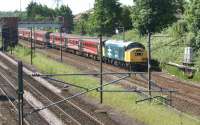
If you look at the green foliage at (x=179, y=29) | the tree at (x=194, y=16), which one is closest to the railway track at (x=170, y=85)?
the tree at (x=194, y=16)

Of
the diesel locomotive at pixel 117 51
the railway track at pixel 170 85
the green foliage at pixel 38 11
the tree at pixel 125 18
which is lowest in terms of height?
the railway track at pixel 170 85

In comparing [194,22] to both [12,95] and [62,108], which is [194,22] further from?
[62,108]

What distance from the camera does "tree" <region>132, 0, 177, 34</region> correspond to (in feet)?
232

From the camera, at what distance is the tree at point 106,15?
88000 mm

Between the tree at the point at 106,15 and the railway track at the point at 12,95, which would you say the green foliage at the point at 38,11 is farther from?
the railway track at the point at 12,95

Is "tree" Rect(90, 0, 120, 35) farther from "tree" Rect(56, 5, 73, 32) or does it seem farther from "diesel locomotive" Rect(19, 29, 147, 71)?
"tree" Rect(56, 5, 73, 32)

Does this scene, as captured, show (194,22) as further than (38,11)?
No

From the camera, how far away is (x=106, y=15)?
8806 centimetres

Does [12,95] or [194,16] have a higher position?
[194,16]

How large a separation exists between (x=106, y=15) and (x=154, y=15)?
61.8 feet

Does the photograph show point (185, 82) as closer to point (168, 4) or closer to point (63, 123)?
point (63, 123)

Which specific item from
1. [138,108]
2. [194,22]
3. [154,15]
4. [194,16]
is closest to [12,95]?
[138,108]

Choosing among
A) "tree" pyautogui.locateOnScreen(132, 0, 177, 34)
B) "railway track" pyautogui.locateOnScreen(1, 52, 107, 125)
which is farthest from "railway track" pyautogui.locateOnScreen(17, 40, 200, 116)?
"tree" pyautogui.locateOnScreen(132, 0, 177, 34)

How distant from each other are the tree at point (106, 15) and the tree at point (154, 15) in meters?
16.3
